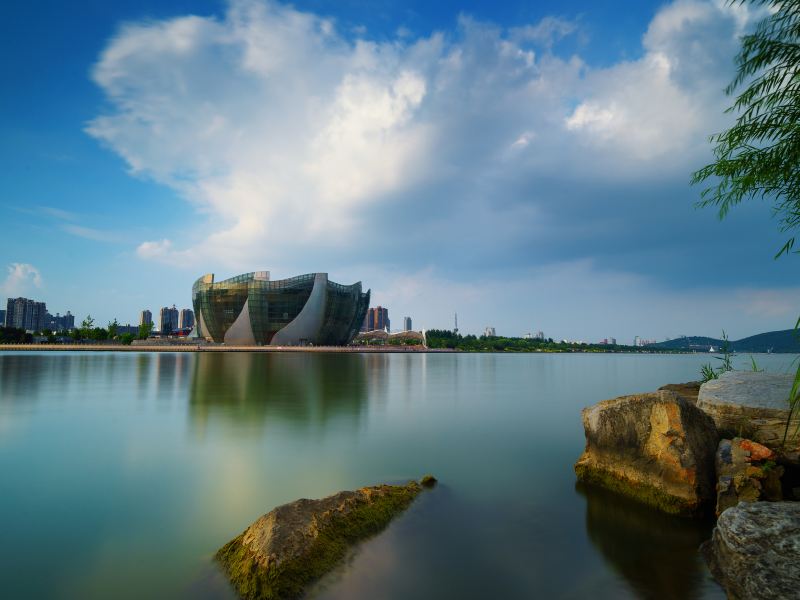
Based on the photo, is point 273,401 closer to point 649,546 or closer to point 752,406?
point 649,546

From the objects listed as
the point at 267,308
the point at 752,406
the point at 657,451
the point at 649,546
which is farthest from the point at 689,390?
the point at 267,308

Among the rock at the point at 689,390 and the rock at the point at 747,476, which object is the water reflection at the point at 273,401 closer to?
the rock at the point at 689,390

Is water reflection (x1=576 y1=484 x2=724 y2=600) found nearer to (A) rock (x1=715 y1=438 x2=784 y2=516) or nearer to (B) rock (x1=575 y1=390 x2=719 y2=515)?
(B) rock (x1=575 y1=390 x2=719 y2=515)

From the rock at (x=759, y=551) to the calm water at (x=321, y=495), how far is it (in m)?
0.68

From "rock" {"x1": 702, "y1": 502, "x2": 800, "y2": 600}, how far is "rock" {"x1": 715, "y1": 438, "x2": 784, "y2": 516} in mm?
1649

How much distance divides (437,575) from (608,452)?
5706 mm

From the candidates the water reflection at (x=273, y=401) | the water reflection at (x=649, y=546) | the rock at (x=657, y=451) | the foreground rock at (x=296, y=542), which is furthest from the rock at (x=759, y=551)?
the water reflection at (x=273, y=401)

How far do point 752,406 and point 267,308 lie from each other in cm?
10954

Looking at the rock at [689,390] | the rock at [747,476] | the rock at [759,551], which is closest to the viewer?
the rock at [759,551]

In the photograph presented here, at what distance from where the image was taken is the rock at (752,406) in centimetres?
902

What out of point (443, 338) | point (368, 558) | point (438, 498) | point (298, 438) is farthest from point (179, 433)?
point (443, 338)

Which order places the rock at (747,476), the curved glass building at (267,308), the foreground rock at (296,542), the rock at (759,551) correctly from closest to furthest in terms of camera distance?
the rock at (759,551) → the foreground rock at (296,542) → the rock at (747,476) → the curved glass building at (267,308)

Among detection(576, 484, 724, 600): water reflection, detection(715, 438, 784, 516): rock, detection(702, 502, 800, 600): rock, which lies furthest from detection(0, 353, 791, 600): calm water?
detection(715, 438, 784, 516): rock

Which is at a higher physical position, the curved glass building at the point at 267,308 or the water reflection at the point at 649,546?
the curved glass building at the point at 267,308
